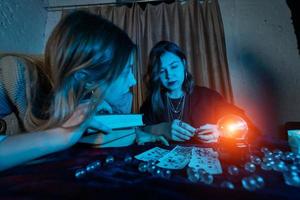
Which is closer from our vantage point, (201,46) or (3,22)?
(3,22)

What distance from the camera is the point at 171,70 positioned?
3.48 feet

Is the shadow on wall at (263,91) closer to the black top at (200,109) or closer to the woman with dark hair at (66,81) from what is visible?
the black top at (200,109)

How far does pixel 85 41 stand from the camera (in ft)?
1.66

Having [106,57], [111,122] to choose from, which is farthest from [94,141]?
[106,57]

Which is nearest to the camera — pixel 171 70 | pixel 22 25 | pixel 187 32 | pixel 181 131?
pixel 181 131

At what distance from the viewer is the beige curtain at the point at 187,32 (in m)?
1.40

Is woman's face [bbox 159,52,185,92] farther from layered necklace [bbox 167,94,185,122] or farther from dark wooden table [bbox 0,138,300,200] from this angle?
Answer: dark wooden table [bbox 0,138,300,200]

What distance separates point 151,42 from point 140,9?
329 mm

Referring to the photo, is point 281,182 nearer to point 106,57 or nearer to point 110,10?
point 106,57

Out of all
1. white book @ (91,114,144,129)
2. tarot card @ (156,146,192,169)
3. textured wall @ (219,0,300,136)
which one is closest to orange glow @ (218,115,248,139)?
tarot card @ (156,146,192,169)

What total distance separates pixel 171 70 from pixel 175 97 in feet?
0.67

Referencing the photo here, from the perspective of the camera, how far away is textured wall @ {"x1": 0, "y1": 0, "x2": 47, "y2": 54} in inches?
45.7

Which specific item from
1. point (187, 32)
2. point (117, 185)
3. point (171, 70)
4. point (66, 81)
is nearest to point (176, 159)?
point (117, 185)

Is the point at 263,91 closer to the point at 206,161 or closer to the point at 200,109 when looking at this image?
the point at 200,109
